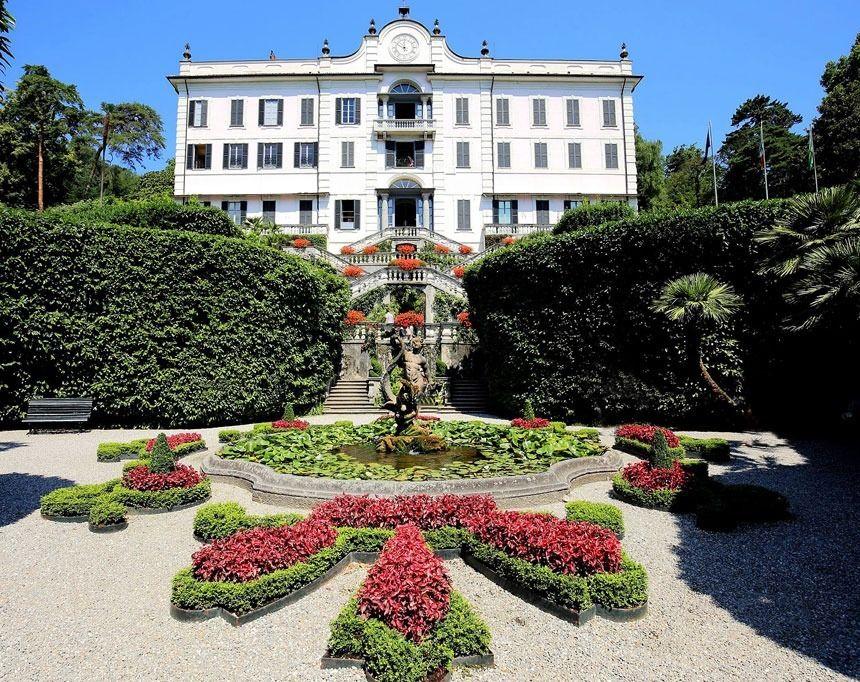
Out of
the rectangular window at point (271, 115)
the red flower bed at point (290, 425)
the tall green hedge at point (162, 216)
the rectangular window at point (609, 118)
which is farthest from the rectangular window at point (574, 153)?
the red flower bed at point (290, 425)

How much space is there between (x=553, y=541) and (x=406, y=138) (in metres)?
37.1

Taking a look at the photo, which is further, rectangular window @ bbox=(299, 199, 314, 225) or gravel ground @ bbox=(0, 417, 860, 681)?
rectangular window @ bbox=(299, 199, 314, 225)

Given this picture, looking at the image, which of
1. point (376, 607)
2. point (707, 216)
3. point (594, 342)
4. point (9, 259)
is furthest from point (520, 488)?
point (9, 259)

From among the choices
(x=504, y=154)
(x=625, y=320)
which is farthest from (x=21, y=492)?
(x=504, y=154)

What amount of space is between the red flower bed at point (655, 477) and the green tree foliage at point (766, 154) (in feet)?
128

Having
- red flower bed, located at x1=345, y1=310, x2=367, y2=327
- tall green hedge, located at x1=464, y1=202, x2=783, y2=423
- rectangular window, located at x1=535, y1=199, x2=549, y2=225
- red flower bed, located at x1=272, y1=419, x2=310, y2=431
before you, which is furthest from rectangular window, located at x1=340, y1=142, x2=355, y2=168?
red flower bed, located at x1=272, y1=419, x2=310, y2=431

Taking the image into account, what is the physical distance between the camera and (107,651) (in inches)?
175

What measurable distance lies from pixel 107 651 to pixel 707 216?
1731 centimetres

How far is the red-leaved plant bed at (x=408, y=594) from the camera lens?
4.44 meters

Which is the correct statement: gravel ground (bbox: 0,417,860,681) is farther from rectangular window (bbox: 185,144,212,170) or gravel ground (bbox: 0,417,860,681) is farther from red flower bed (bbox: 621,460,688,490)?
rectangular window (bbox: 185,144,212,170)

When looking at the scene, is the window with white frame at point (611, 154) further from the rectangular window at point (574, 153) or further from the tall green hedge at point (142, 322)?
the tall green hedge at point (142, 322)

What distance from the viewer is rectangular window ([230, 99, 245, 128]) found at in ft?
125

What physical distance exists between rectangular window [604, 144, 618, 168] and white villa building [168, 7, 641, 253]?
0.25 ft

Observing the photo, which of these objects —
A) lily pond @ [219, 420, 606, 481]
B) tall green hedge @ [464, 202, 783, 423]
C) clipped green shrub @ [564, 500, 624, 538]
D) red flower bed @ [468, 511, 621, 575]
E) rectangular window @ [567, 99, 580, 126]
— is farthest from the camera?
rectangular window @ [567, 99, 580, 126]
